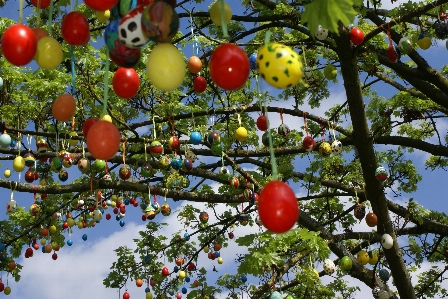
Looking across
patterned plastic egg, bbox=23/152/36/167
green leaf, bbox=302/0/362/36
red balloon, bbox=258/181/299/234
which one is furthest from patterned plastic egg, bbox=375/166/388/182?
red balloon, bbox=258/181/299/234

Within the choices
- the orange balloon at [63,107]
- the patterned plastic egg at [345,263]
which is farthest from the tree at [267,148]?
the orange balloon at [63,107]

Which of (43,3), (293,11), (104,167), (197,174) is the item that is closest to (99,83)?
(104,167)

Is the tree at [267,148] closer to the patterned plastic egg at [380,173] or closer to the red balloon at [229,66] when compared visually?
the patterned plastic egg at [380,173]

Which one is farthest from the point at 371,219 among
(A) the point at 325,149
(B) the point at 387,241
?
(A) the point at 325,149

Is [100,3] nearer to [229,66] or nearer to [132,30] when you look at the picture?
[132,30]

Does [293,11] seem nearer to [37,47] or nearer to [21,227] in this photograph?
[37,47]

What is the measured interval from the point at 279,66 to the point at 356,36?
183 inches

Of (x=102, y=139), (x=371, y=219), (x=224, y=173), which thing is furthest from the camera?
(x=224, y=173)

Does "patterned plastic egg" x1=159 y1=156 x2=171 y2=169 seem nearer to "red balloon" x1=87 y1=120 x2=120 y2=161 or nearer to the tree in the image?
the tree

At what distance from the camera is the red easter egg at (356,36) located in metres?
5.77

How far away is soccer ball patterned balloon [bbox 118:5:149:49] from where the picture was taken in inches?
58.9

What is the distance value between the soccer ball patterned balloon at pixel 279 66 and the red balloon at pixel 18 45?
0.88 meters

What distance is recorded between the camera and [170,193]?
7.09 metres

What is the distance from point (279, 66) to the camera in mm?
1553
